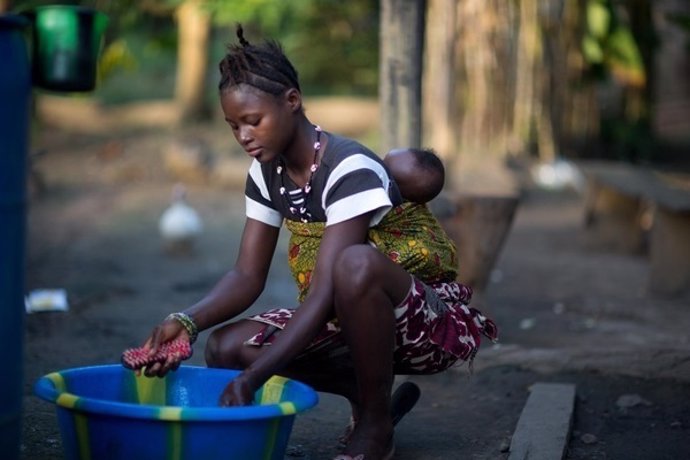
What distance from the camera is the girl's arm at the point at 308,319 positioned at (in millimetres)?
2770

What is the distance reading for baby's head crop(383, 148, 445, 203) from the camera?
3.35m

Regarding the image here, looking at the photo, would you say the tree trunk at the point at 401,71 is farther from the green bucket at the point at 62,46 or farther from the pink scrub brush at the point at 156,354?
the green bucket at the point at 62,46

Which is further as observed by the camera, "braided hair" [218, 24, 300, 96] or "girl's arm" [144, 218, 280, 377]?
"girl's arm" [144, 218, 280, 377]

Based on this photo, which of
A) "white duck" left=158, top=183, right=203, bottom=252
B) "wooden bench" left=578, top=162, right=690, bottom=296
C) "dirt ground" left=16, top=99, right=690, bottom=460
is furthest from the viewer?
"white duck" left=158, top=183, right=203, bottom=252

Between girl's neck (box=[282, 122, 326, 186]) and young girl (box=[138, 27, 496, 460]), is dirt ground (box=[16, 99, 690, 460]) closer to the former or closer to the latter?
young girl (box=[138, 27, 496, 460])

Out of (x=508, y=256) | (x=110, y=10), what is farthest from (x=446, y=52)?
(x=110, y=10)

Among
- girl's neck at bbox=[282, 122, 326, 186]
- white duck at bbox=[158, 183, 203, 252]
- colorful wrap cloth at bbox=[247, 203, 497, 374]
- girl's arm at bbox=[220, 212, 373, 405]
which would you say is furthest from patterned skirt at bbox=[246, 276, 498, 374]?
white duck at bbox=[158, 183, 203, 252]

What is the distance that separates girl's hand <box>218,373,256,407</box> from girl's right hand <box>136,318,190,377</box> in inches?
8.2

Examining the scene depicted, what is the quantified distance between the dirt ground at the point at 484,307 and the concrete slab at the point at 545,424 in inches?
2.8

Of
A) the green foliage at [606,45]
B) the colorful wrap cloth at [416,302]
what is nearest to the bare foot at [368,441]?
the colorful wrap cloth at [416,302]

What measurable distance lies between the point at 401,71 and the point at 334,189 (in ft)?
6.55

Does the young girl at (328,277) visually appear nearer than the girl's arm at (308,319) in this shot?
No

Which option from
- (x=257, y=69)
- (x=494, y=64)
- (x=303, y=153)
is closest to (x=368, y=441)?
(x=303, y=153)

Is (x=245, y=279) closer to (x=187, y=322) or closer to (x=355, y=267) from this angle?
(x=187, y=322)
